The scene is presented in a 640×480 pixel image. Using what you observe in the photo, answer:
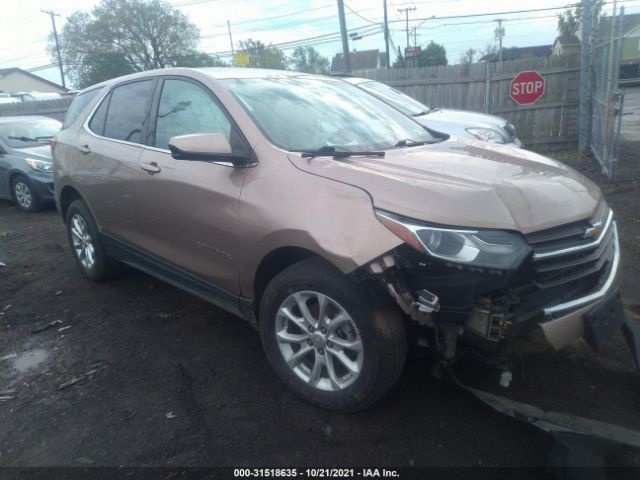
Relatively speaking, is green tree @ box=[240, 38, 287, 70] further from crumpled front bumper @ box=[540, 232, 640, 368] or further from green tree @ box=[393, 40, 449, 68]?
crumpled front bumper @ box=[540, 232, 640, 368]

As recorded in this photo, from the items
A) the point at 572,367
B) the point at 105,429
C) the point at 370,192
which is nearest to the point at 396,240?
the point at 370,192

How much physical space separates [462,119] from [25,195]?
743cm

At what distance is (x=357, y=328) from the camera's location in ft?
8.43

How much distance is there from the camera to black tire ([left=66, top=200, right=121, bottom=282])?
4680mm

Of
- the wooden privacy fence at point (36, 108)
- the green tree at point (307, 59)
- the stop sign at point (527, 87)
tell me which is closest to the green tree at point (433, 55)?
the green tree at point (307, 59)

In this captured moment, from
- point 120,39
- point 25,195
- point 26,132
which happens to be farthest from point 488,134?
point 120,39

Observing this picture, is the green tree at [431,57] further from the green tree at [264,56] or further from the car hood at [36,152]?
the car hood at [36,152]

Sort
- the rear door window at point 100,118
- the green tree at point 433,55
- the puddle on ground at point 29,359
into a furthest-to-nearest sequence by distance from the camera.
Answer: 1. the green tree at point 433,55
2. the rear door window at point 100,118
3. the puddle on ground at point 29,359

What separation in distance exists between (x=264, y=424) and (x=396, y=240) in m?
1.29

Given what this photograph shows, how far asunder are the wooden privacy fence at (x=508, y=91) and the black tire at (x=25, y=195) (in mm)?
8944

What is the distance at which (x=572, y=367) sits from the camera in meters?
3.19

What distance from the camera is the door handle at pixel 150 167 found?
3.63m

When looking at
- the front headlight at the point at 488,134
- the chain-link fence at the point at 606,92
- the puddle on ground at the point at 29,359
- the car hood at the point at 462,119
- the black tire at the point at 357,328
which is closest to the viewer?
the black tire at the point at 357,328

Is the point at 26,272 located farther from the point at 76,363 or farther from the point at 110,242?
the point at 76,363
